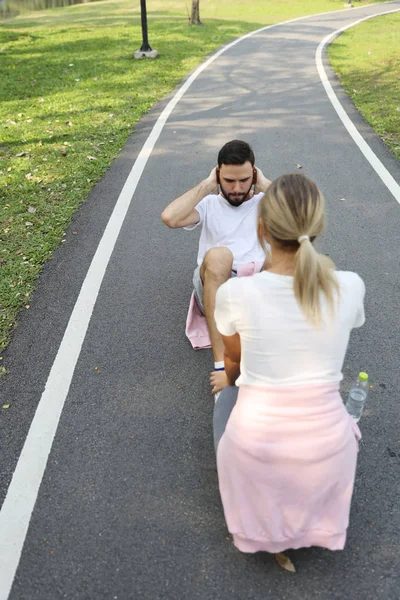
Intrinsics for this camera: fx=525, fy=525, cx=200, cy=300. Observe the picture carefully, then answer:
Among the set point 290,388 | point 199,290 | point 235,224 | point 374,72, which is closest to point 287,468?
point 290,388

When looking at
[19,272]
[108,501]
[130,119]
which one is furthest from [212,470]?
[130,119]

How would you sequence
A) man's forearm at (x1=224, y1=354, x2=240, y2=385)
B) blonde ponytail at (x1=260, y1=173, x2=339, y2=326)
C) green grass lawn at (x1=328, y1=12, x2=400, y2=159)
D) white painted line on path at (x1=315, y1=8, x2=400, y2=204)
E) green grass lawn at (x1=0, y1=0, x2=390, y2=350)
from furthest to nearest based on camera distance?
1. green grass lawn at (x1=328, y1=12, x2=400, y2=159)
2. white painted line on path at (x1=315, y1=8, x2=400, y2=204)
3. green grass lawn at (x1=0, y1=0, x2=390, y2=350)
4. man's forearm at (x1=224, y1=354, x2=240, y2=385)
5. blonde ponytail at (x1=260, y1=173, x2=339, y2=326)

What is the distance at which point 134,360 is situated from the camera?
13.1ft

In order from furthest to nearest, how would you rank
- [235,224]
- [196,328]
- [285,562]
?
[196,328] → [235,224] → [285,562]

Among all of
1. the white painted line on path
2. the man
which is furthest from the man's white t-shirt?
the white painted line on path

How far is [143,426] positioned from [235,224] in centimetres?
167

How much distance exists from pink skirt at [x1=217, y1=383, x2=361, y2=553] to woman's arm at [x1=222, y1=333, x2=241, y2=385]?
0.27 meters

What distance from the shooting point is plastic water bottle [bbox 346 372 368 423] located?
136 inches

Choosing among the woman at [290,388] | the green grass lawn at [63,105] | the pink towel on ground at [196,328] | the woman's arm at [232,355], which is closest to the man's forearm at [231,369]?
the woman's arm at [232,355]

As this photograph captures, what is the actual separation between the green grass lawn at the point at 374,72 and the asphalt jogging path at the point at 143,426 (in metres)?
2.60

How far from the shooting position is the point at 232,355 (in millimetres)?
2736

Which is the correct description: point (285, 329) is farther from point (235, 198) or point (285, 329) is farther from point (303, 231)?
point (235, 198)

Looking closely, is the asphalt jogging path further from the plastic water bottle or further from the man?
the man

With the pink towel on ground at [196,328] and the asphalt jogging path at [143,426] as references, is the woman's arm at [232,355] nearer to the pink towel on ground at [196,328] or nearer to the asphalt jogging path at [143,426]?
the asphalt jogging path at [143,426]
